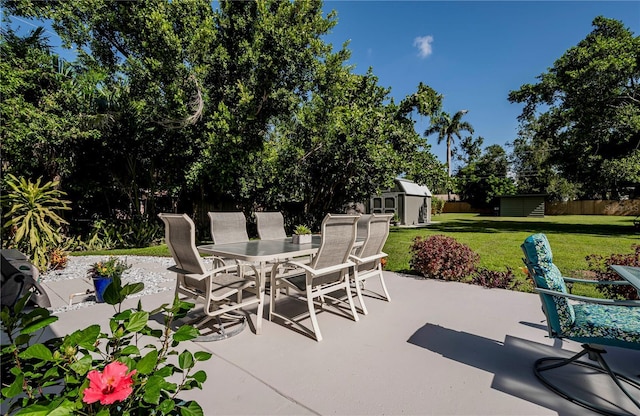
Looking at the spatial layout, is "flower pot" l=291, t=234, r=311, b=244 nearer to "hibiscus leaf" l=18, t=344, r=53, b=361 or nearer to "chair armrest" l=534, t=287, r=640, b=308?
"chair armrest" l=534, t=287, r=640, b=308

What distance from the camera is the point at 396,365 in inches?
107

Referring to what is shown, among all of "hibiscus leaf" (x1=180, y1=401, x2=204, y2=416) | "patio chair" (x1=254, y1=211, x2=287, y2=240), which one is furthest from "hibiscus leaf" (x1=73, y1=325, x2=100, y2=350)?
"patio chair" (x1=254, y1=211, x2=287, y2=240)

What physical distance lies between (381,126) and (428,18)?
394 cm

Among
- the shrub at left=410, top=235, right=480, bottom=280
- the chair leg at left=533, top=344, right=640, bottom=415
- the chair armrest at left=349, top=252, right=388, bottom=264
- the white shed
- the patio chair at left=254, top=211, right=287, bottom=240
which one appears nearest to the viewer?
the chair leg at left=533, top=344, right=640, bottom=415

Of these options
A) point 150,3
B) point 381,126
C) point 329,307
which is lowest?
point 329,307

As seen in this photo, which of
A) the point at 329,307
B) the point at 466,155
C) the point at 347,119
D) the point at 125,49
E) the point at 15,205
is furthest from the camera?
the point at 466,155

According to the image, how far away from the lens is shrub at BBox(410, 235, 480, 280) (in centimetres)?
571

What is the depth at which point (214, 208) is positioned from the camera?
13.0m

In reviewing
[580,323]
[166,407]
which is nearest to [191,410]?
[166,407]

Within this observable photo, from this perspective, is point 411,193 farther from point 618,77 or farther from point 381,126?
point 618,77

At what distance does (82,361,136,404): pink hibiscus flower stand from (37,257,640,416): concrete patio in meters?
1.59

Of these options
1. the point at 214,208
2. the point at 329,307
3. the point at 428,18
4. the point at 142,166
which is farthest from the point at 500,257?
the point at 142,166

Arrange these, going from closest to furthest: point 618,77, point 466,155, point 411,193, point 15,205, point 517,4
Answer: point 15,205 → point 517,4 → point 618,77 → point 411,193 → point 466,155

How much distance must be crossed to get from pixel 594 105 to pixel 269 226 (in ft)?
50.3
